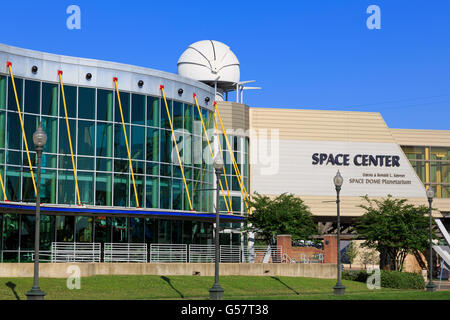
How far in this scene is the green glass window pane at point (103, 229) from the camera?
48844 mm

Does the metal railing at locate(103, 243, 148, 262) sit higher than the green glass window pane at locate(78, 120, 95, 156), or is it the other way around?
the green glass window pane at locate(78, 120, 95, 156)

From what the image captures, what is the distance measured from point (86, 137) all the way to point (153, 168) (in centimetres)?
531

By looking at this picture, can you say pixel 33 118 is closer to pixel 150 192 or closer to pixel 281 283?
pixel 150 192

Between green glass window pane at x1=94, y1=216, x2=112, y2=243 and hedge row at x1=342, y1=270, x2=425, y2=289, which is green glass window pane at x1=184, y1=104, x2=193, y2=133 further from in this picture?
hedge row at x1=342, y1=270, x2=425, y2=289

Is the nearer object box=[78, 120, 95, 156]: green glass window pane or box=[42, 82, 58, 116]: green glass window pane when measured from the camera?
box=[42, 82, 58, 116]: green glass window pane

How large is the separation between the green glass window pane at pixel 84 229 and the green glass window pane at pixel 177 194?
6300 mm

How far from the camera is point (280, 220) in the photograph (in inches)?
2292

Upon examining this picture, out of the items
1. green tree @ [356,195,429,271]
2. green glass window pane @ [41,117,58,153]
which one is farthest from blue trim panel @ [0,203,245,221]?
green tree @ [356,195,429,271]

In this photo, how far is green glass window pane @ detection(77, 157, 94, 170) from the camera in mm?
47531

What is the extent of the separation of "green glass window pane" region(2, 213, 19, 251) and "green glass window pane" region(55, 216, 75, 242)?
2639 mm

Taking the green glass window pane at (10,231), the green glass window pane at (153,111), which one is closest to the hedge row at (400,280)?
the green glass window pane at (153,111)

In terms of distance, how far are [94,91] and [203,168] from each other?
1132 cm

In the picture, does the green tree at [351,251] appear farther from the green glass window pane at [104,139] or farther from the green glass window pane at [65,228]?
the green glass window pane at [65,228]

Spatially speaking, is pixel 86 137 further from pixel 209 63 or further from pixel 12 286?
pixel 209 63
